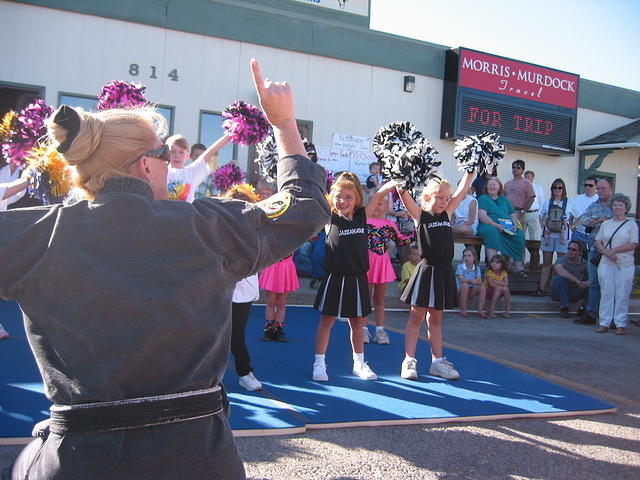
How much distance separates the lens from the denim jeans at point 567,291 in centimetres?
1031

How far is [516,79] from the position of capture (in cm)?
1376

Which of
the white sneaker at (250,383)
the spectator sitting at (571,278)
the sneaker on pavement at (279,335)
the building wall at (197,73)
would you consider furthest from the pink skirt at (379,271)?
the building wall at (197,73)

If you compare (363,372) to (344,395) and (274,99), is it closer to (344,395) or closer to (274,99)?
(344,395)

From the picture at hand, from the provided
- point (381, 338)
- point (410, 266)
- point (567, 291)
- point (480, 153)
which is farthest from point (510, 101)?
point (480, 153)

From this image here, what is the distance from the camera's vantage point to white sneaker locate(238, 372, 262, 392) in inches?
183

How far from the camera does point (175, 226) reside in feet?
4.48

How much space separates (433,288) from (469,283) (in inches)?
179

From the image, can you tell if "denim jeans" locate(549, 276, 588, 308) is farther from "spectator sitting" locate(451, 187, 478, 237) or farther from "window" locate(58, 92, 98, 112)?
"window" locate(58, 92, 98, 112)

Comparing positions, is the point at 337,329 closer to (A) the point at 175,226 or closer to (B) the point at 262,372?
(B) the point at 262,372

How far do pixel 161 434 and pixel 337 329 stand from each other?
629 centimetres

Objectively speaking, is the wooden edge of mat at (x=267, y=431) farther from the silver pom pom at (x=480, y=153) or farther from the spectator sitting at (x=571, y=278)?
the spectator sitting at (x=571, y=278)

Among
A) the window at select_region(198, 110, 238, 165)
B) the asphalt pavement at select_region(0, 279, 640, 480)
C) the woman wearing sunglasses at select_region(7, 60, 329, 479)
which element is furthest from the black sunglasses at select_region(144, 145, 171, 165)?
the window at select_region(198, 110, 238, 165)

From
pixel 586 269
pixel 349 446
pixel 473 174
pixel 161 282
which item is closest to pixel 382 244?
pixel 473 174

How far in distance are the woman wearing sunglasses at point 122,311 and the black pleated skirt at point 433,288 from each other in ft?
13.1
